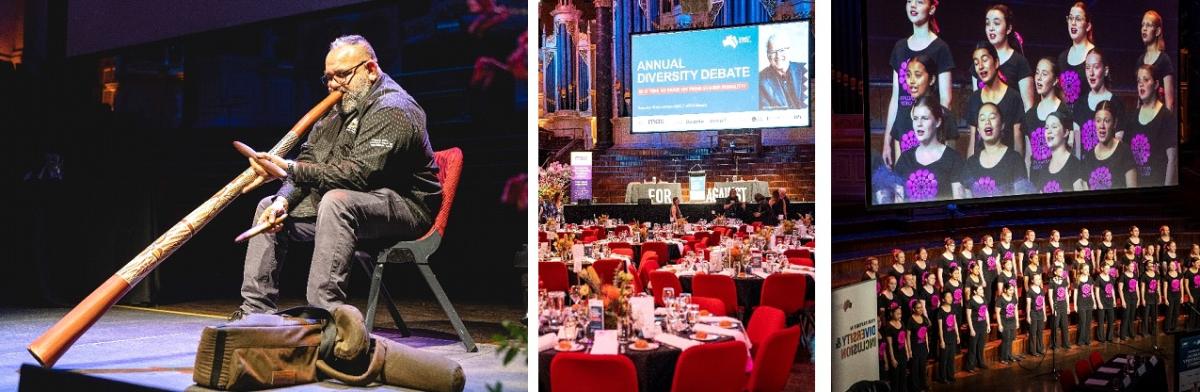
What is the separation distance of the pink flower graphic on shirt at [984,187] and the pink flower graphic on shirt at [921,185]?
1.19ft

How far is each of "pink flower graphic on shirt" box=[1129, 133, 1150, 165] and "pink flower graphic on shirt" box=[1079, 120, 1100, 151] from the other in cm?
38

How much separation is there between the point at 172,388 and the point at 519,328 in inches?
63.6

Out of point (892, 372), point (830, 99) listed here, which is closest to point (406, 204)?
point (830, 99)

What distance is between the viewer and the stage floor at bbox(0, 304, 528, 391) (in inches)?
193

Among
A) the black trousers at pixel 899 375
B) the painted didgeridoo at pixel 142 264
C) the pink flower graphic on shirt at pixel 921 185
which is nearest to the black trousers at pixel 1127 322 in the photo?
the pink flower graphic on shirt at pixel 921 185

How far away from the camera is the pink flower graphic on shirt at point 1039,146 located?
6582mm

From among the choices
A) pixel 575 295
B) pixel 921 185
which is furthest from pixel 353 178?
pixel 921 185

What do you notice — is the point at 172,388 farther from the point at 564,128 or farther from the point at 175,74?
the point at 564,128

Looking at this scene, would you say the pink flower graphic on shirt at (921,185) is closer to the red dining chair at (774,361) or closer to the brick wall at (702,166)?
the brick wall at (702,166)

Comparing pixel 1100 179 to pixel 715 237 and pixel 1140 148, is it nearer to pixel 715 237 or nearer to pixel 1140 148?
pixel 1140 148

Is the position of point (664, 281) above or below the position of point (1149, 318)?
above

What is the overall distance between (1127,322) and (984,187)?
1883 mm

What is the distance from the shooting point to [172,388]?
16.0ft

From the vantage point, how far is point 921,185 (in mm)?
5965
